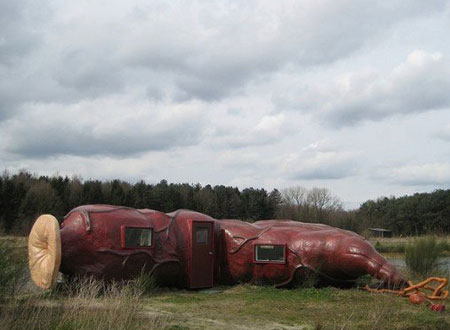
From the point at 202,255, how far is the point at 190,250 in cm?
49

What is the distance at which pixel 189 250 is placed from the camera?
583 inches

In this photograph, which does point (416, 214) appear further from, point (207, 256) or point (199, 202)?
point (207, 256)

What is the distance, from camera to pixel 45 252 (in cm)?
1265

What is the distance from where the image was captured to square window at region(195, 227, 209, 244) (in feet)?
49.5

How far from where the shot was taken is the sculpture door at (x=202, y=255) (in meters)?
14.9

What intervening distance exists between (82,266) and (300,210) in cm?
4123

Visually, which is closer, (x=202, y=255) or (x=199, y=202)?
(x=202, y=255)

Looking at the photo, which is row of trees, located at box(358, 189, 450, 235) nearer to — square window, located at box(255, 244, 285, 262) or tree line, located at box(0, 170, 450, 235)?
tree line, located at box(0, 170, 450, 235)

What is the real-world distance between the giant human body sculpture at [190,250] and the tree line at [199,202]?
1226cm

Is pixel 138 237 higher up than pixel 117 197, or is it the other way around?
pixel 117 197

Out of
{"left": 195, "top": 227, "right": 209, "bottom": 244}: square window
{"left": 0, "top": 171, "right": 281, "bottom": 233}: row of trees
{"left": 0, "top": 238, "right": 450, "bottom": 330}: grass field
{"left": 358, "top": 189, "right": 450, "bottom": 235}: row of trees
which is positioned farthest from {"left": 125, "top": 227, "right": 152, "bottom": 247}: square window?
{"left": 358, "top": 189, "right": 450, "bottom": 235}: row of trees

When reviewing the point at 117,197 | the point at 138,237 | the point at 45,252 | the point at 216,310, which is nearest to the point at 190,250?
the point at 138,237

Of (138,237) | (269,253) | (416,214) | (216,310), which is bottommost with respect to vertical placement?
(216,310)

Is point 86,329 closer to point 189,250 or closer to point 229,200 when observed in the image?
point 189,250
